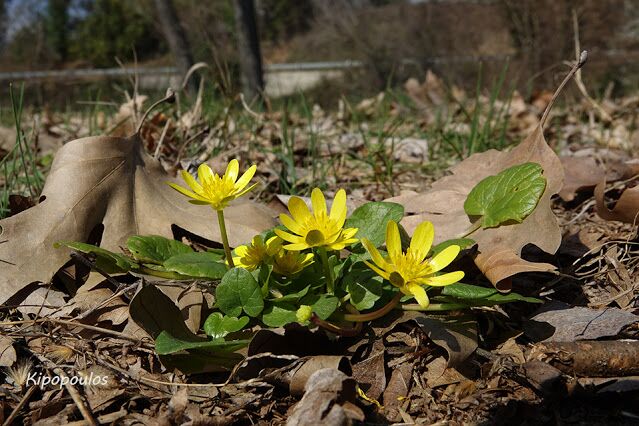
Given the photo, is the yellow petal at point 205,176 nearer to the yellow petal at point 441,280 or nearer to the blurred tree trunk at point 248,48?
the yellow petal at point 441,280

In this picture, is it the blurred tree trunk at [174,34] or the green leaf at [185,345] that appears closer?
the green leaf at [185,345]

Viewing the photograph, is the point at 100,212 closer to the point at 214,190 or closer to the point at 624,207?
the point at 214,190

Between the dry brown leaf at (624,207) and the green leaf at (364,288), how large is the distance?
3.20 ft

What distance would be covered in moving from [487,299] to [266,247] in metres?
0.53

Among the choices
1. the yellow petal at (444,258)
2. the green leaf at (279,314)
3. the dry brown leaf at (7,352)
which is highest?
the yellow petal at (444,258)

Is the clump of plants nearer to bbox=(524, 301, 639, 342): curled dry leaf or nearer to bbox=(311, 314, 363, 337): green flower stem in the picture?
bbox=(311, 314, 363, 337): green flower stem

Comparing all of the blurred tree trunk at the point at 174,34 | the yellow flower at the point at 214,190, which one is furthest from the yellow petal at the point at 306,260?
the blurred tree trunk at the point at 174,34

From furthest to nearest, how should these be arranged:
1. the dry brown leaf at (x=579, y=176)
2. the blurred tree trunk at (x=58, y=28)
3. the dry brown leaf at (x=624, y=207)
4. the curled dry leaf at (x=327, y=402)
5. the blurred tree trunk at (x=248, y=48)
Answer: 1. the blurred tree trunk at (x=58, y=28)
2. the blurred tree trunk at (x=248, y=48)
3. the dry brown leaf at (x=579, y=176)
4. the dry brown leaf at (x=624, y=207)
5. the curled dry leaf at (x=327, y=402)

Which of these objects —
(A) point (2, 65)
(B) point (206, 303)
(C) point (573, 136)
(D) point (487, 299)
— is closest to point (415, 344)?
(D) point (487, 299)

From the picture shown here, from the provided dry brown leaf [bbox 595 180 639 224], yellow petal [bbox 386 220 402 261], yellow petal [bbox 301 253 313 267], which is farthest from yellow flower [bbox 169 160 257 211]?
dry brown leaf [bbox 595 180 639 224]

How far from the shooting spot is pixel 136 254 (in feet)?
5.18

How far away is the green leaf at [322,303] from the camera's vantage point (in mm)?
1347

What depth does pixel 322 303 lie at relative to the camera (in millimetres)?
1385

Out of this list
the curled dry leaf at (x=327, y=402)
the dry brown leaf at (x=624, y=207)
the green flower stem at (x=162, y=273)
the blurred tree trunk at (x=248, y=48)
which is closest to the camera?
the curled dry leaf at (x=327, y=402)
